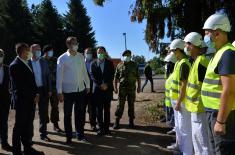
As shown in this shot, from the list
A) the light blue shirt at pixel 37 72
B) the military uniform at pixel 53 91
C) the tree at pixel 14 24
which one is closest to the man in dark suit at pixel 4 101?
the light blue shirt at pixel 37 72

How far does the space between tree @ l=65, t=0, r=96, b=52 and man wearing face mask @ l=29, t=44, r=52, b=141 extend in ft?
158

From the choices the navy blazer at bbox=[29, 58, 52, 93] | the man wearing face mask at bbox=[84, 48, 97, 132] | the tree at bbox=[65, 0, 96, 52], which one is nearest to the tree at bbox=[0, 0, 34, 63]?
the tree at bbox=[65, 0, 96, 52]

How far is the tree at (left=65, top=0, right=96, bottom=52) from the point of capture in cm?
5897

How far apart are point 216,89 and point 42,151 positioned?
15.4 feet

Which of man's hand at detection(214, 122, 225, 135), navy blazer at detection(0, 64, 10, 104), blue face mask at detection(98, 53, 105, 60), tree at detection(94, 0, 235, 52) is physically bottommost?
man's hand at detection(214, 122, 225, 135)

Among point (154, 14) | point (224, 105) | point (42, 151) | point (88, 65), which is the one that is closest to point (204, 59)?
point (224, 105)

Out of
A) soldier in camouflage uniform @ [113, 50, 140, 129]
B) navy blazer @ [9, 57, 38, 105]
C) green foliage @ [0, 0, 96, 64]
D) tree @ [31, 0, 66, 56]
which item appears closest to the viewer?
navy blazer @ [9, 57, 38, 105]

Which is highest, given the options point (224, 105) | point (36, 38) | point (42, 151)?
point (36, 38)

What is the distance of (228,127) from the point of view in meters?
4.58

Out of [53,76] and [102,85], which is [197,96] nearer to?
[102,85]

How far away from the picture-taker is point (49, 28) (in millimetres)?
54094

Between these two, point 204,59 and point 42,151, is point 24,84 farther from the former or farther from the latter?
point 204,59

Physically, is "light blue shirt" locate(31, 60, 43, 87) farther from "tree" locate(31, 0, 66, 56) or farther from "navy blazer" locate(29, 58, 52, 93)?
"tree" locate(31, 0, 66, 56)

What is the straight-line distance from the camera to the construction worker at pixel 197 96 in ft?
18.8
